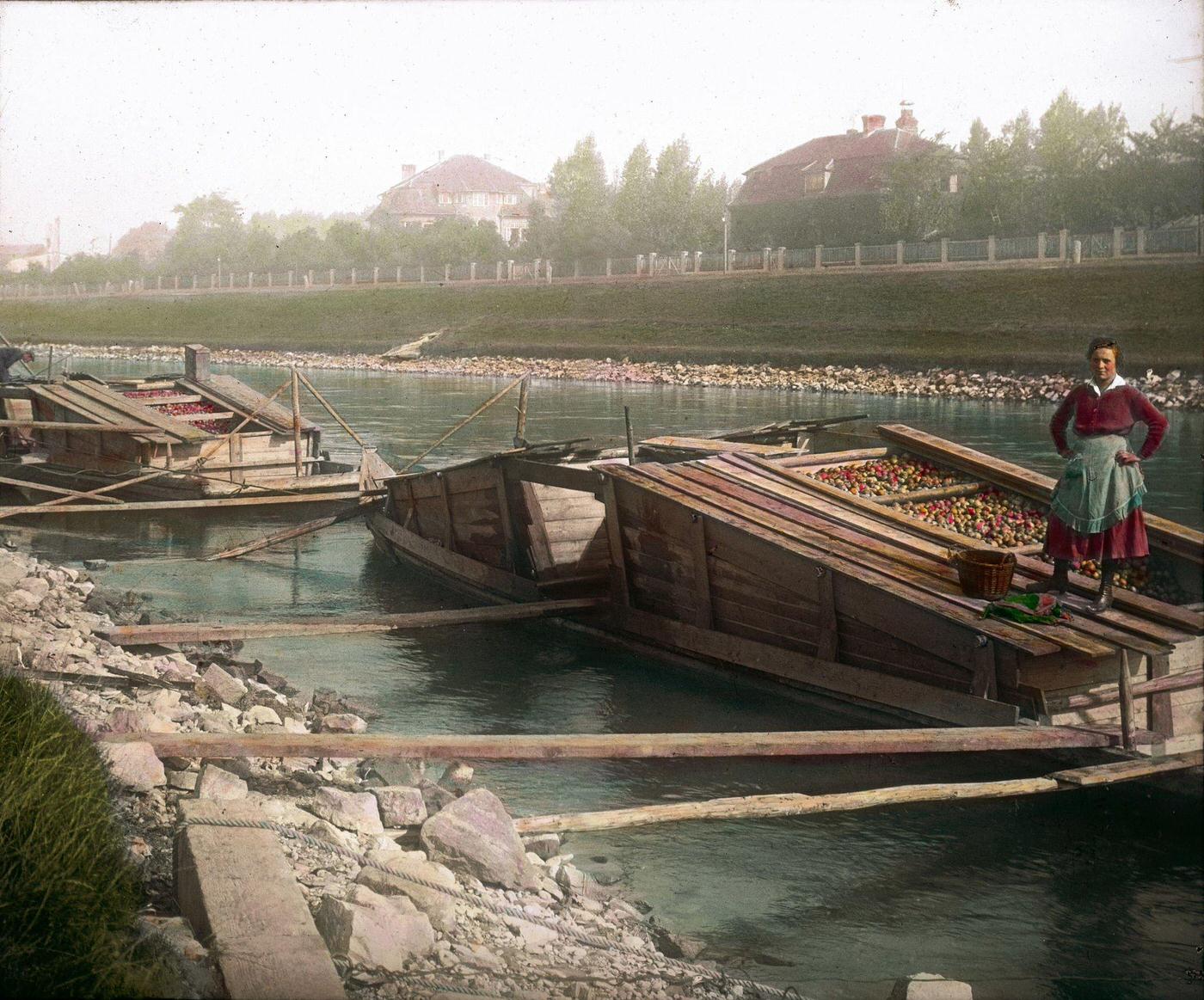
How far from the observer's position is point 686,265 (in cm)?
2047

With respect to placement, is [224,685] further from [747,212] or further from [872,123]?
[747,212]

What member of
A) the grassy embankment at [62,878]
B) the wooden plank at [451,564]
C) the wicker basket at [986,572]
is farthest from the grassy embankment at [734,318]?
the grassy embankment at [62,878]

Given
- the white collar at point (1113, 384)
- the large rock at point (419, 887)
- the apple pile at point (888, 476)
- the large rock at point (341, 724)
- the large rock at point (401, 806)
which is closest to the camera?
the large rock at point (419, 887)

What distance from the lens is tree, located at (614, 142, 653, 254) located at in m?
12.0

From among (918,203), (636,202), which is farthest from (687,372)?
(636,202)

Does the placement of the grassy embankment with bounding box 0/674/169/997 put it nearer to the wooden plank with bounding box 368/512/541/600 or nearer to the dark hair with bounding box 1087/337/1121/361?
the dark hair with bounding box 1087/337/1121/361

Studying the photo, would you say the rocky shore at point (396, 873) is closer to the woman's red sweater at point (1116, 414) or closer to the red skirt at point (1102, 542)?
the red skirt at point (1102, 542)

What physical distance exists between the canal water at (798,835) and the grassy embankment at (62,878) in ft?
6.53

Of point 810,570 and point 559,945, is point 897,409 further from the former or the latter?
point 559,945

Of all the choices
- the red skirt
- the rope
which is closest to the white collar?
the red skirt

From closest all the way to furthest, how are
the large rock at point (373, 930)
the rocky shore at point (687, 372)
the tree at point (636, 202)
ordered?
the large rock at point (373, 930) < the tree at point (636, 202) < the rocky shore at point (687, 372)

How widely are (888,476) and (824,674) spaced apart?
1.84m

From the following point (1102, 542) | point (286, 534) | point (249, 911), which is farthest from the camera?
point (286, 534)

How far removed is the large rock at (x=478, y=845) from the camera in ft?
14.6
